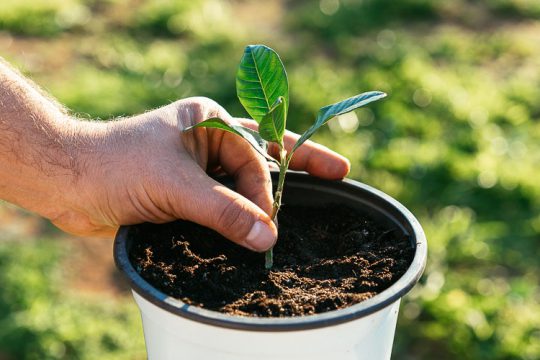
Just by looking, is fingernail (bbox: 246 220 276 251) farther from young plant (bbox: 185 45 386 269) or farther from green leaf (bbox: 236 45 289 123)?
green leaf (bbox: 236 45 289 123)

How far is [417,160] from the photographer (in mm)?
4016

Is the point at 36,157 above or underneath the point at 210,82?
above

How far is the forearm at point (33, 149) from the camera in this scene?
67.2 inches

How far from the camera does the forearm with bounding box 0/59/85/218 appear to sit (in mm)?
1708

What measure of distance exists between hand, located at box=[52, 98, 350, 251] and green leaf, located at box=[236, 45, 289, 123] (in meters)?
0.16

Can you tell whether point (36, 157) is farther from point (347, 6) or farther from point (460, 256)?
point (347, 6)

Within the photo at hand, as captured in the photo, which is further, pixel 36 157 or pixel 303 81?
pixel 303 81

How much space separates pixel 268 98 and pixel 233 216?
26 cm

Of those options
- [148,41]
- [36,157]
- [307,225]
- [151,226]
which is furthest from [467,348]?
[148,41]

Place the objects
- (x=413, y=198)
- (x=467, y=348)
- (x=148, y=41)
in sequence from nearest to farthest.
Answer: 1. (x=467, y=348)
2. (x=413, y=198)
3. (x=148, y=41)

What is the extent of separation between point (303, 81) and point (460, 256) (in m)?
1.65

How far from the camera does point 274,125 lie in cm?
151

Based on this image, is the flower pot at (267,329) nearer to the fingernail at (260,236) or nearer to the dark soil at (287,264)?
the dark soil at (287,264)

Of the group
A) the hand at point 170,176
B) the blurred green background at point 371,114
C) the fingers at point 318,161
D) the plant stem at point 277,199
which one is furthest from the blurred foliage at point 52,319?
the plant stem at point 277,199
